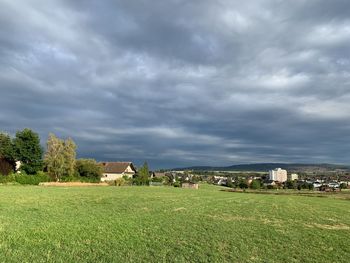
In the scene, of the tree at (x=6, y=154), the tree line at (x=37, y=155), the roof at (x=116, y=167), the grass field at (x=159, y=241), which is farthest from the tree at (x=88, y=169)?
the grass field at (x=159, y=241)

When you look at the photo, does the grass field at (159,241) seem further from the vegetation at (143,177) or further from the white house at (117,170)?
the white house at (117,170)

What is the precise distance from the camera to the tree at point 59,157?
79250mm

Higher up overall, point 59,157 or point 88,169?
point 59,157

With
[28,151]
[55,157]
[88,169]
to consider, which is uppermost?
[28,151]

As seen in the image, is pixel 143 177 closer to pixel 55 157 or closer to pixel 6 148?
pixel 55 157

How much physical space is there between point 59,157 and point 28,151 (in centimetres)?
697

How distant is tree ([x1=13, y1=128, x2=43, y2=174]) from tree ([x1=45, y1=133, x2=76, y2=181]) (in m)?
2.14

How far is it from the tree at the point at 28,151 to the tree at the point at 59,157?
2.14 meters

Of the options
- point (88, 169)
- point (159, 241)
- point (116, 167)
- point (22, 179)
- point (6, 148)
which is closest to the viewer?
point (159, 241)

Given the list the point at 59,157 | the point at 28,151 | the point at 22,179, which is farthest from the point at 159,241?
the point at 28,151

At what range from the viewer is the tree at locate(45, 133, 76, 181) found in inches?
3120

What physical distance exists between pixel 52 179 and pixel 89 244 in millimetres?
69487

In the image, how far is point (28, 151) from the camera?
79.4 metres

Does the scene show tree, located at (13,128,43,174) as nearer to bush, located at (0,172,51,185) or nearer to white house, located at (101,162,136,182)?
bush, located at (0,172,51,185)
